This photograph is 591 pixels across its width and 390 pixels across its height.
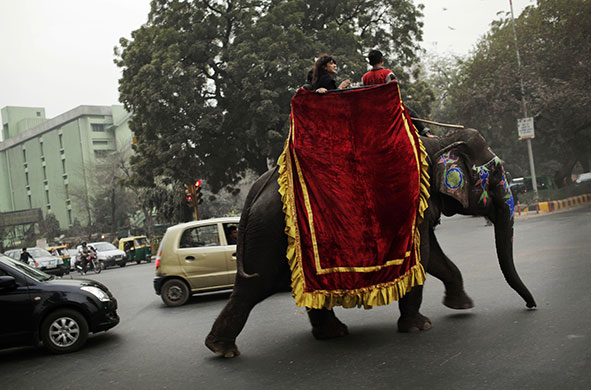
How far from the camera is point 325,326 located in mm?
6711

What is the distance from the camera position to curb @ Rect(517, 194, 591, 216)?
87.2ft

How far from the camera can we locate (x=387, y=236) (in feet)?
20.5

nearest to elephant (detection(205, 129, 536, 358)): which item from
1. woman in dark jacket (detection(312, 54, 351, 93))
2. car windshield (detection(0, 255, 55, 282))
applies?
woman in dark jacket (detection(312, 54, 351, 93))

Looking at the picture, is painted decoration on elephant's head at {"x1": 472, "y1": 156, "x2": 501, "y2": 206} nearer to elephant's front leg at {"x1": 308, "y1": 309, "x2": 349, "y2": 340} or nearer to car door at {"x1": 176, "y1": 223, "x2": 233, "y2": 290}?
elephant's front leg at {"x1": 308, "y1": 309, "x2": 349, "y2": 340}

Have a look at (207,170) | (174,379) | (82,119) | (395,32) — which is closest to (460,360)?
(174,379)

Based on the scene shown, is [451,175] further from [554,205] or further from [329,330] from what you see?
[554,205]

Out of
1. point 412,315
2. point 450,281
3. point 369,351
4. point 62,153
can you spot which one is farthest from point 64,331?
point 62,153

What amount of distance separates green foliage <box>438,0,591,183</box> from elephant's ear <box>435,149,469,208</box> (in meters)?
24.0

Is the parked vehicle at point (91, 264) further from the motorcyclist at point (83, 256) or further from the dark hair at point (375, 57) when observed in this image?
the dark hair at point (375, 57)

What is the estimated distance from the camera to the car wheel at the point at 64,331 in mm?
7629

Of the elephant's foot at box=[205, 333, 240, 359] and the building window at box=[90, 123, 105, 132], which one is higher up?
the building window at box=[90, 123, 105, 132]

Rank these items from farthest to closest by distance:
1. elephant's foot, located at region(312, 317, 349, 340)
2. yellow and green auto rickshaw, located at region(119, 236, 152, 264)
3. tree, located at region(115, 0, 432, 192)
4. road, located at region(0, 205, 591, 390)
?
1. yellow and green auto rickshaw, located at region(119, 236, 152, 264)
2. tree, located at region(115, 0, 432, 192)
3. elephant's foot, located at region(312, 317, 349, 340)
4. road, located at region(0, 205, 591, 390)

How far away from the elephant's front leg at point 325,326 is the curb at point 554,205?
71.2 ft

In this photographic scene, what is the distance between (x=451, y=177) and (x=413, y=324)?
171 cm
